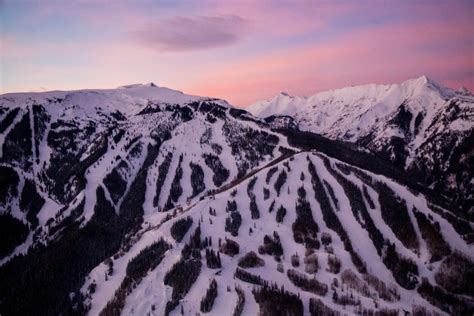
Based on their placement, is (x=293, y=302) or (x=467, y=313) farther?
(x=467, y=313)

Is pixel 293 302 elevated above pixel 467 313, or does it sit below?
above

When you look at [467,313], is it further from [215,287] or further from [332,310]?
[215,287]

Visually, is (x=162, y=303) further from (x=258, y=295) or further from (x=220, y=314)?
(x=258, y=295)

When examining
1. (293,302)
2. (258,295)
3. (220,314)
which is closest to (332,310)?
(293,302)

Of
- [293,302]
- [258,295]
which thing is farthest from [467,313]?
[258,295]

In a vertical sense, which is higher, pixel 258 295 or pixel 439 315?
pixel 258 295

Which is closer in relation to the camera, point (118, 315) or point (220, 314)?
point (220, 314)

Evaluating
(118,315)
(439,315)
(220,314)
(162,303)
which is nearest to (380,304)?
(439,315)

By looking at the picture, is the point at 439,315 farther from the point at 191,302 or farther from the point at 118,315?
the point at 118,315
